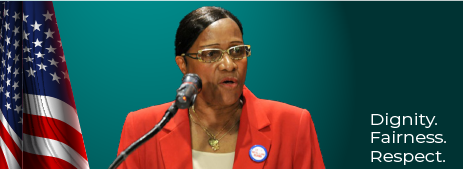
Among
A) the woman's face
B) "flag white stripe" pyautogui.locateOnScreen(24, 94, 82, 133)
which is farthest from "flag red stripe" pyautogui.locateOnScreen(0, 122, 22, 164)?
the woman's face

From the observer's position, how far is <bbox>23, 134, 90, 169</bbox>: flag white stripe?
3098mm

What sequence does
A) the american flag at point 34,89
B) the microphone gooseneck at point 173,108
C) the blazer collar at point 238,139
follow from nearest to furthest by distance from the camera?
the microphone gooseneck at point 173,108, the blazer collar at point 238,139, the american flag at point 34,89

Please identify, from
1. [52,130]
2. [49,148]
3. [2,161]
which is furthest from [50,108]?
[2,161]

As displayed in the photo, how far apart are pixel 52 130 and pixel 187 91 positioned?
196cm

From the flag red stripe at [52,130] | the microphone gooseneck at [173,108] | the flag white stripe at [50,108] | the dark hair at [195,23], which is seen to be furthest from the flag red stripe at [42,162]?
the microphone gooseneck at [173,108]

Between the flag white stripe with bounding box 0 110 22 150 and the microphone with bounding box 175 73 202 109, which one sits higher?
the microphone with bounding box 175 73 202 109

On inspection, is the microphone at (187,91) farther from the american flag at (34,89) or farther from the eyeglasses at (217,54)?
the american flag at (34,89)

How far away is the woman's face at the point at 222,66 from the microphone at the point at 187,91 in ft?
1.53

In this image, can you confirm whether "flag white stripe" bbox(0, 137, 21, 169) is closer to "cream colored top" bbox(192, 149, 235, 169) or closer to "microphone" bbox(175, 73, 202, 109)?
"cream colored top" bbox(192, 149, 235, 169)

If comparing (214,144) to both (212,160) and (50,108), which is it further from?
(50,108)

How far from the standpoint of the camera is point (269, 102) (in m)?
2.27

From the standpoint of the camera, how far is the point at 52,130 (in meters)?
3.07

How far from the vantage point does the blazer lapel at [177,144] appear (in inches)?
81.7

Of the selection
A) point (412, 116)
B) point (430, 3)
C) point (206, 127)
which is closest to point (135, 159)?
point (206, 127)
